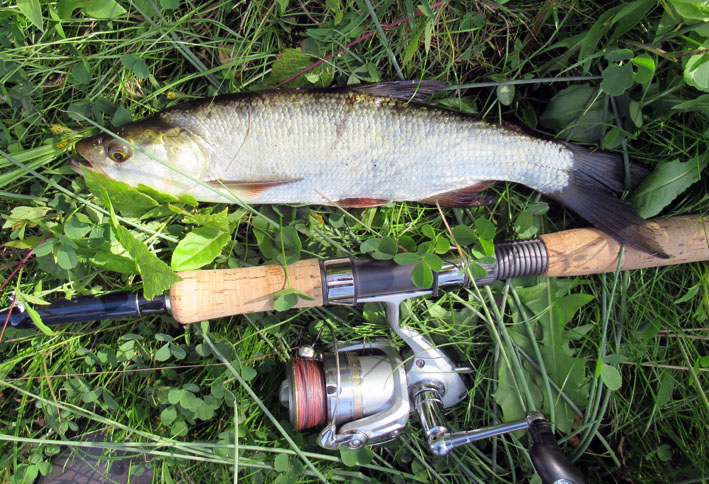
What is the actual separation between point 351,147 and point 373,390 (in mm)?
1102

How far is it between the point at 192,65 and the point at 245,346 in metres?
1.46

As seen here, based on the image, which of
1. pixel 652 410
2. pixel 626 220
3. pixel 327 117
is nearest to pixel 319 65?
pixel 327 117

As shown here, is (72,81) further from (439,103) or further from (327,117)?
(439,103)

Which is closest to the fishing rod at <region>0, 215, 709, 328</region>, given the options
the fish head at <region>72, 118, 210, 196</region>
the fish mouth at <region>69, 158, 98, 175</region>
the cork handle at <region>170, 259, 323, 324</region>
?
the cork handle at <region>170, 259, 323, 324</region>

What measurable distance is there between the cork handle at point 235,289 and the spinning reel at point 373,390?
271mm

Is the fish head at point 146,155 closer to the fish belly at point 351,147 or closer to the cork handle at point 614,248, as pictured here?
the fish belly at point 351,147

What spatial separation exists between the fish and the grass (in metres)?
0.14

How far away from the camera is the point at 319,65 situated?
2.06 m

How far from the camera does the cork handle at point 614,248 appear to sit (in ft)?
6.21

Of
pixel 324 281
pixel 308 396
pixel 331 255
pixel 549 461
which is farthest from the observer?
pixel 331 255

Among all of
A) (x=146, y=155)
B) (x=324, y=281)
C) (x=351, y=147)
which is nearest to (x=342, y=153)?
(x=351, y=147)

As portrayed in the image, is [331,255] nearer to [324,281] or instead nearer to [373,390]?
[324,281]

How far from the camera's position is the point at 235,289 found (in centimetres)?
181

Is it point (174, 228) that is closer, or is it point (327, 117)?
point (327, 117)
